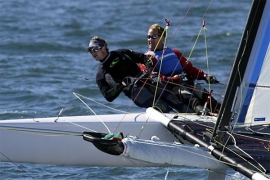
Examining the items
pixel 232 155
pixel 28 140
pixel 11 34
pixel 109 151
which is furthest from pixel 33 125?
pixel 11 34

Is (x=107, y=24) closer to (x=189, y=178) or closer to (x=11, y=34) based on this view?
(x=11, y=34)

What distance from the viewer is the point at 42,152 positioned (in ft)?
18.1

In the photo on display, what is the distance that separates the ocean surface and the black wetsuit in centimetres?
39

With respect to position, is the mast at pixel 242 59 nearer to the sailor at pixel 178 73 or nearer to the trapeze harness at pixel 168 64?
the sailor at pixel 178 73

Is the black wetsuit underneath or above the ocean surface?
underneath

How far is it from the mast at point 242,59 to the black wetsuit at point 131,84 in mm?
1135

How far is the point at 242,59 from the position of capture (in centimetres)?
517

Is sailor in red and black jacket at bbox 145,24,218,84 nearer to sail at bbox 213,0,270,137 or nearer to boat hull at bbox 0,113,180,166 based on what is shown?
boat hull at bbox 0,113,180,166

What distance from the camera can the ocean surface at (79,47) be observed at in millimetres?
6535

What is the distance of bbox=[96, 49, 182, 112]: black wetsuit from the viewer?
248 inches

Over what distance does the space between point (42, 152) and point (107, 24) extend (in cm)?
888

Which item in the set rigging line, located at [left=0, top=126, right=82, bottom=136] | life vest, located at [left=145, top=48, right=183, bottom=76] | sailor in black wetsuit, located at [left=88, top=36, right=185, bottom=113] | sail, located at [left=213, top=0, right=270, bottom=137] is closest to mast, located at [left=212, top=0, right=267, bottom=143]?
sail, located at [left=213, top=0, right=270, bottom=137]

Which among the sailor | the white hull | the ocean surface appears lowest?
the white hull

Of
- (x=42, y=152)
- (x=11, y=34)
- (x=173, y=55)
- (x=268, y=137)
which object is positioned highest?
(x=11, y=34)
